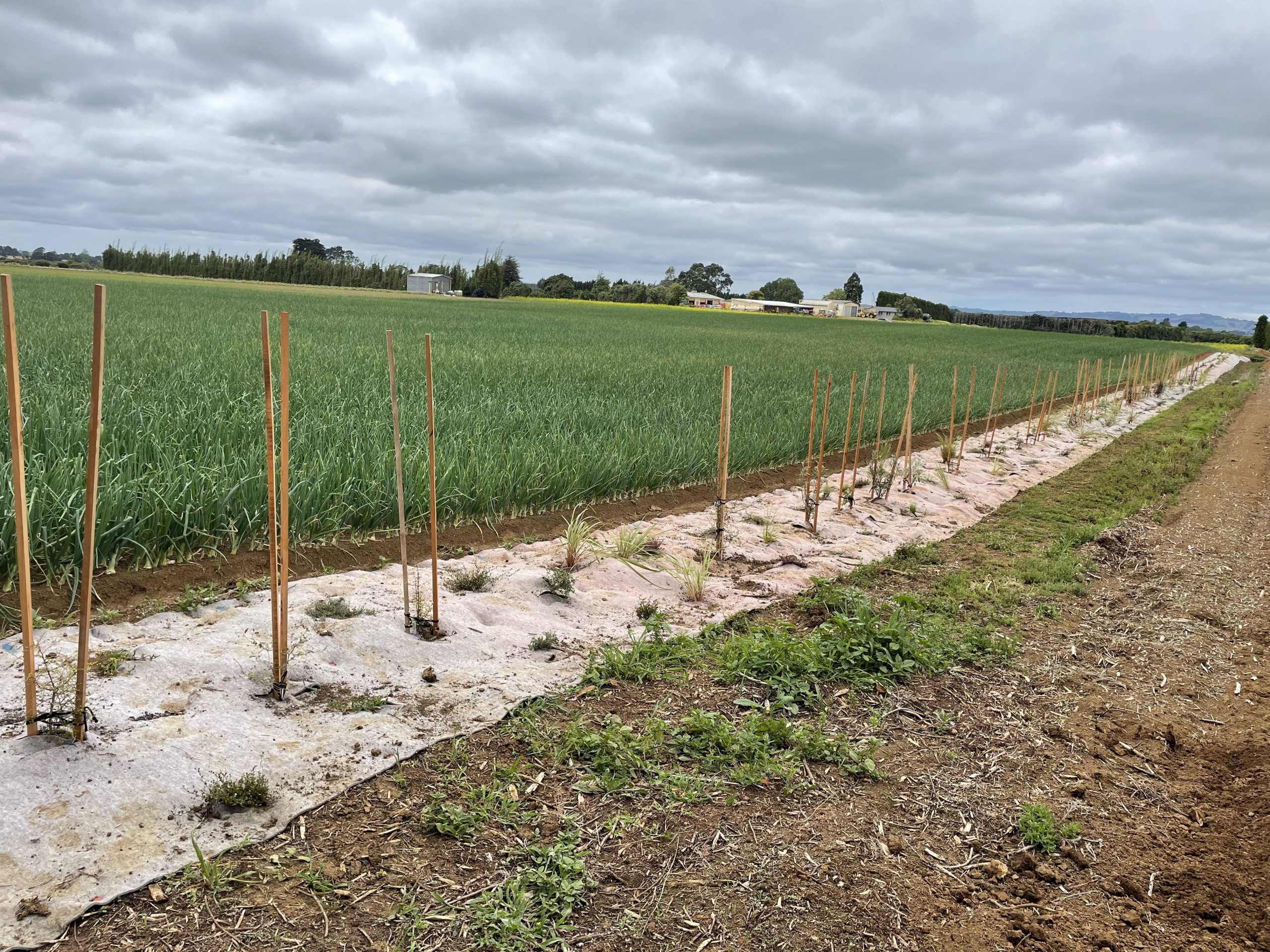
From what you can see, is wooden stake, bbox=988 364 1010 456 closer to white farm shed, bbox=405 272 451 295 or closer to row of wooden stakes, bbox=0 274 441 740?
row of wooden stakes, bbox=0 274 441 740

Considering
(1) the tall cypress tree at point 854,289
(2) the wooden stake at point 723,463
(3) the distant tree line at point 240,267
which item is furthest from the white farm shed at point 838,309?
(2) the wooden stake at point 723,463

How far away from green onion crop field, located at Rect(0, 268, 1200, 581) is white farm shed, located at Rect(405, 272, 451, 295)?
54248mm

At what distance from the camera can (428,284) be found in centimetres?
7419

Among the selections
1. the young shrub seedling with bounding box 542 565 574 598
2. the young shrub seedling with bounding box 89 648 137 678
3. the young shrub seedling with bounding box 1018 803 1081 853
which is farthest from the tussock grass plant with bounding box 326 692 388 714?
the young shrub seedling with bounding box 1018 803 1081 853

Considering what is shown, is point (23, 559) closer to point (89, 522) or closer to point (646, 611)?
point (89, 522)

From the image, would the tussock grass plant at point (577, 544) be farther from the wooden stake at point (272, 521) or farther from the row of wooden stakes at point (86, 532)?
the wooden stake at point (272, 521)

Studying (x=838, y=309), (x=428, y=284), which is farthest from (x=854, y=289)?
(x=428, y=284)

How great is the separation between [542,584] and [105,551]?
2179mm

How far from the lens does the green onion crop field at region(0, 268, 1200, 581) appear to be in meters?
4.23

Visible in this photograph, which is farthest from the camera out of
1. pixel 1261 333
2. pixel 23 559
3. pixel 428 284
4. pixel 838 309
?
pixel 838 309

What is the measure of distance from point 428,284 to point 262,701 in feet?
249

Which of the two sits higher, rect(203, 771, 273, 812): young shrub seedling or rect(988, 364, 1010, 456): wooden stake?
rect(988, 364, 1010, 456): wooden stake

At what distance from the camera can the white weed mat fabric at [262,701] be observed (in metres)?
2.24

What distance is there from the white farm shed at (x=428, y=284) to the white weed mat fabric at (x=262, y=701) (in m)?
71.8
